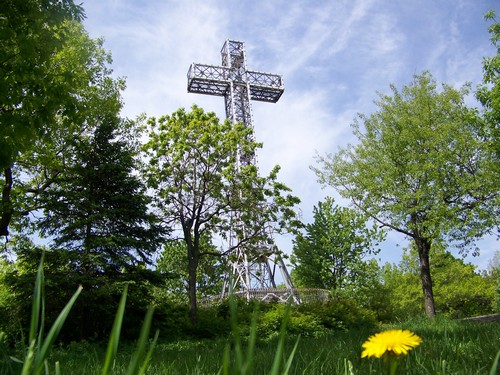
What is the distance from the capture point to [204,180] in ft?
55.4

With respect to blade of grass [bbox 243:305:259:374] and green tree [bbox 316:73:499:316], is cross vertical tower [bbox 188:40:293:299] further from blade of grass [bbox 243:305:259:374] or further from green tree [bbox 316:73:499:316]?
blade of grass [bbox 243:305:259:374]

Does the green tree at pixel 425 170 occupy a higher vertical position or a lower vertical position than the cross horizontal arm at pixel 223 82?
lower

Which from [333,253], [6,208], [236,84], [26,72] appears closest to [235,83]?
[236,84]

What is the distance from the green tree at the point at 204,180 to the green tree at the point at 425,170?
4.13 metres

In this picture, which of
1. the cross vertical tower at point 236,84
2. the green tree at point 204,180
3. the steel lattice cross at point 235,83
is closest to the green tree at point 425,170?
the green tree at point 204,180

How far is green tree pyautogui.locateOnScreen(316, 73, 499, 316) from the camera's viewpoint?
16.0 m

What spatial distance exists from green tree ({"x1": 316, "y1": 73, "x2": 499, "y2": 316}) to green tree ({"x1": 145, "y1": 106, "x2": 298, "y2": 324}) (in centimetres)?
413

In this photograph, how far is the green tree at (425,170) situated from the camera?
16.0 metres

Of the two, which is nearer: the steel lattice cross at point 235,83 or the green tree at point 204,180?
the green tree at point 204,180

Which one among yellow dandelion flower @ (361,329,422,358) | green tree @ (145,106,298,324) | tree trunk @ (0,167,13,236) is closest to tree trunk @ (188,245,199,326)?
green tree @ (145,106,298,324)

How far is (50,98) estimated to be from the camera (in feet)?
23.0

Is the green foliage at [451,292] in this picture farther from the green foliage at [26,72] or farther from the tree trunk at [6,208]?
the green foliage at [26,72]

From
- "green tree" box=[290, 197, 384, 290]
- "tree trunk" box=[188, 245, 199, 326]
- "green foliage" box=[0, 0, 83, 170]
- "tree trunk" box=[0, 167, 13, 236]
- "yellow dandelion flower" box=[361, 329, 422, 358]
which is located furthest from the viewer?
"green tree" box=[290, 197, 384, 290]

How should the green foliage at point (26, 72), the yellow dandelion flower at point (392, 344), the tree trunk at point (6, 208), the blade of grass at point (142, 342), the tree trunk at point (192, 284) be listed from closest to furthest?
1. the blade of grass at point (142, 342)
2. the yellow dandelion flower at point (392, 344)
3. the green foliage at point (26, 72)
4. the tree trunk at point (6, 208)
5. the tree trunk at point (192, 284)
